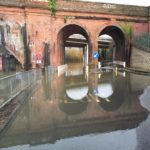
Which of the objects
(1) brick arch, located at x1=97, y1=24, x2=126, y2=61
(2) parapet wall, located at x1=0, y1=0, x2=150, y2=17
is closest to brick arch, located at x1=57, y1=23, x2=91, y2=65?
(1) brick arch, located at x1=97, y1=24, x2=126, y2=61

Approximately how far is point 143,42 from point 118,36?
7199mm

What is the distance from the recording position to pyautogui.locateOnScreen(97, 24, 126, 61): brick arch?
39.2 metres

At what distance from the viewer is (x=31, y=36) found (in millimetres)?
33750

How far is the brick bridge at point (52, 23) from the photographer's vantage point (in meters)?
32.8

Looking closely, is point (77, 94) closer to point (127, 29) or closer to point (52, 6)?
point (52, 6)

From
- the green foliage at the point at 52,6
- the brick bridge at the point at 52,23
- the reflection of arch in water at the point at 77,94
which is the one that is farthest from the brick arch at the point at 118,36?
the reflection of arch in water at the point at 77,94

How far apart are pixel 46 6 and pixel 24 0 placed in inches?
113

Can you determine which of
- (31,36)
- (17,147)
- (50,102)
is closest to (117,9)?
(31,36)

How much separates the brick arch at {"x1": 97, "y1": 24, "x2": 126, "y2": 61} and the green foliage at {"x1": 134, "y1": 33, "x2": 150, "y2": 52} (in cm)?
238

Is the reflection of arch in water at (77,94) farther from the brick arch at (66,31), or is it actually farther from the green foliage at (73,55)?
the green foliage at (73,55)

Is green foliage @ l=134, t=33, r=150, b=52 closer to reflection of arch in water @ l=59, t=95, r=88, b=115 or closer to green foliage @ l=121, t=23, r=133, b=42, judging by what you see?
green foliage @ l=121, t=23, r=133, b=42

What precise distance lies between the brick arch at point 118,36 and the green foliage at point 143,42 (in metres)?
2.38

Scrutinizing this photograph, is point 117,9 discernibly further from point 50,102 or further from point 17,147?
point 17,147

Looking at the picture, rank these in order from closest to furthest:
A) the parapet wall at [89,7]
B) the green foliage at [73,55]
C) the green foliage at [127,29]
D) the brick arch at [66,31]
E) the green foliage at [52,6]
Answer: the parapet wall at [89,7] → the green foliage at [52,6] → the brick arch at [66,31] → the green foliage at [127,29] → the green foliage at [73,55]
